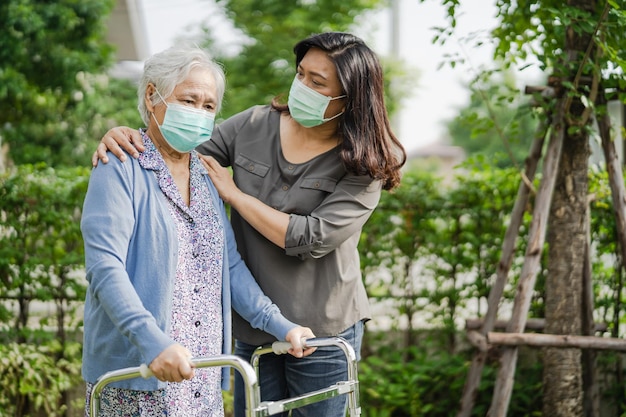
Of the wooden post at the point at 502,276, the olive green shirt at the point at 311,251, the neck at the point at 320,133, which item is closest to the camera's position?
the olive green shirt at the point at 311,251

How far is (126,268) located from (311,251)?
0.69m

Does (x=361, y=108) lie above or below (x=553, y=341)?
above

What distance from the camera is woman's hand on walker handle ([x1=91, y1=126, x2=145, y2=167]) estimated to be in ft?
7.74

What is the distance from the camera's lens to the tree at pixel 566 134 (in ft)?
12.7

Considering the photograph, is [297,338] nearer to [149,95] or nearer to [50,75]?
[149,95]

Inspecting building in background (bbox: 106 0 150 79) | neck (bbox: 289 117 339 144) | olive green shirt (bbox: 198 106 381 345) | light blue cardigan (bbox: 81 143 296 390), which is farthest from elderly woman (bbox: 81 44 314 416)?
building in background (bbox: 106 0 150 79)

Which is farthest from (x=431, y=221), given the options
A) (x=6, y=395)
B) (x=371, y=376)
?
(x=6, y=395)

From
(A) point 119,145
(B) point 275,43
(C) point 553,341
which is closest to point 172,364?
(A) point 119,145

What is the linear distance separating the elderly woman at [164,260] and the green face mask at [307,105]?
324mm

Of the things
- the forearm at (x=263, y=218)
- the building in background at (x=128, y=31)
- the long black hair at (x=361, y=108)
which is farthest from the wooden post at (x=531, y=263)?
the building in background at (x=128, y=31)

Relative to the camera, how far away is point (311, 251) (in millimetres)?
2758

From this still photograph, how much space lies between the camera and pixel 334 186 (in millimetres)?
2867

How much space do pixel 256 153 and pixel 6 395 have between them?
2.39 meters

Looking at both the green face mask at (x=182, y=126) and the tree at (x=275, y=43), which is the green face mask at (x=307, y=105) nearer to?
the green face mask at (x=182, y=126)
